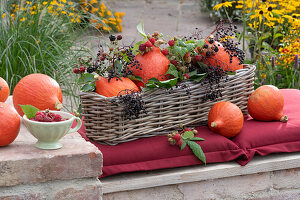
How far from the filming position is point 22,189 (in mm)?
1257

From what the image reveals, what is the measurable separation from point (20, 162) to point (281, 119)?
4.02 feet

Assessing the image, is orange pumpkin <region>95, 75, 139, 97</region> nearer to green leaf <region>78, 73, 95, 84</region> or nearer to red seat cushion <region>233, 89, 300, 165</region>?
green leaf <region>78, 73, 95, 84</region>

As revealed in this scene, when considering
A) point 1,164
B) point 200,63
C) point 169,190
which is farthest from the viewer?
point 200,63

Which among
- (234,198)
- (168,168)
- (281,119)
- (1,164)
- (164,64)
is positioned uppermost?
(164,64)

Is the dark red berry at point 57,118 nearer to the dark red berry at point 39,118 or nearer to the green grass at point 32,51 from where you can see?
the dark red berry at point 39,118

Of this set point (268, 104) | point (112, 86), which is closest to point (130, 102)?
point (112, 86)

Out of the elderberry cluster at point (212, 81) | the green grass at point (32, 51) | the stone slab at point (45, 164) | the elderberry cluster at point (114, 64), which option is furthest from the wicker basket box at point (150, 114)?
the green grass at point (32, 51)

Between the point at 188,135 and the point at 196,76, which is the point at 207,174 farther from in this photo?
the point at 196,76

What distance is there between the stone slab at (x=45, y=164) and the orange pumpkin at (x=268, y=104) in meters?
0.95

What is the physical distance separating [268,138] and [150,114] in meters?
0.53

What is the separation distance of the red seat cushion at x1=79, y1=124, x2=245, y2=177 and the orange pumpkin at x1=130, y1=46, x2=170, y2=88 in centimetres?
26

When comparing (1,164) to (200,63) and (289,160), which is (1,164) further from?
(289,160)

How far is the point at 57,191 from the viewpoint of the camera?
1.29 m

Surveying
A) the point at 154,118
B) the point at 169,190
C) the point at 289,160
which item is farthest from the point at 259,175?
the point at 154,118
